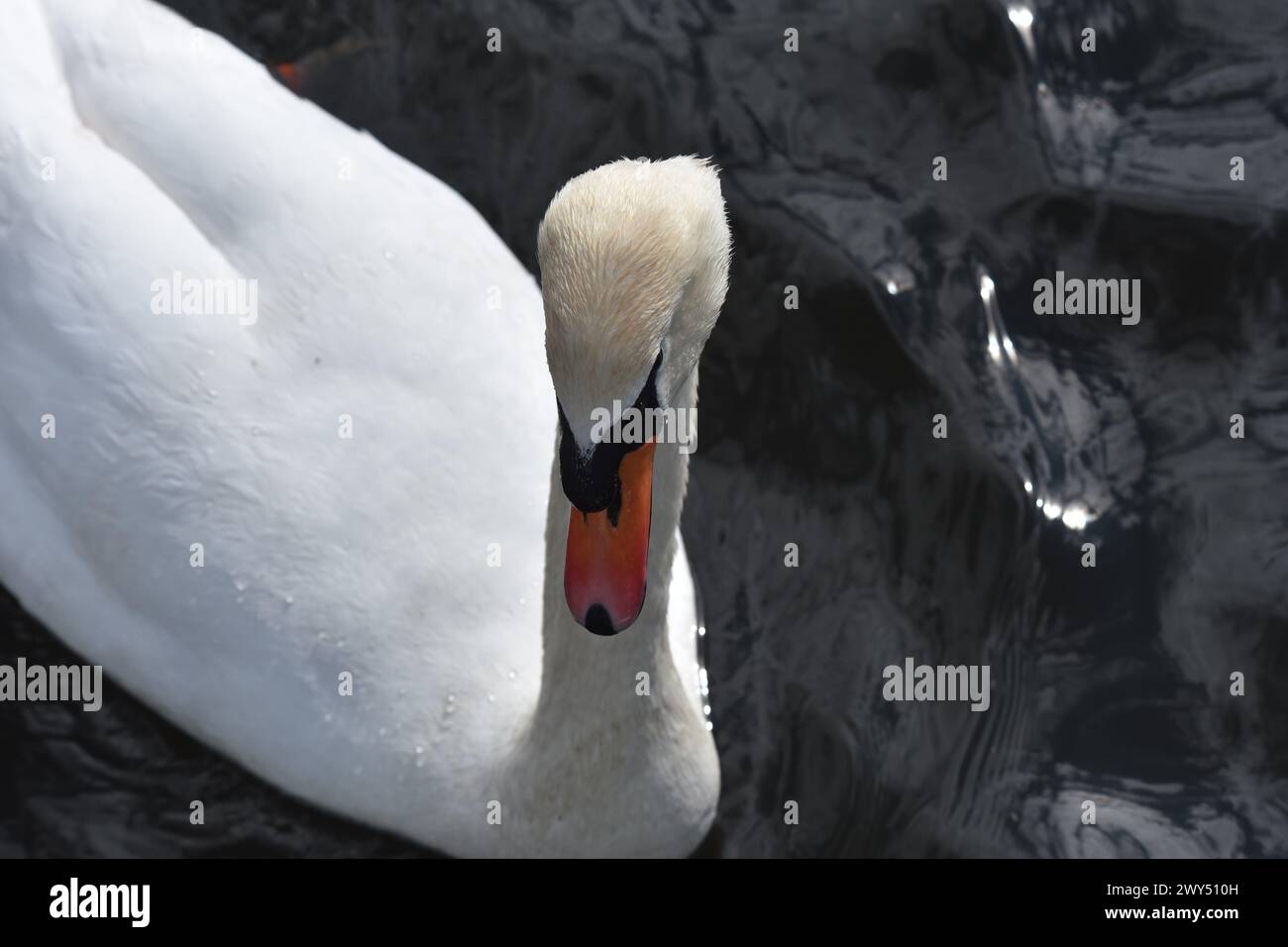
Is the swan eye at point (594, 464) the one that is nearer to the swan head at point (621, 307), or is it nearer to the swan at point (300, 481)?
the swan head at point (621, 307)

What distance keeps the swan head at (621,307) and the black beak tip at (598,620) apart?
0.56 ft

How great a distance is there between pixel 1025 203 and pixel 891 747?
8.40ft

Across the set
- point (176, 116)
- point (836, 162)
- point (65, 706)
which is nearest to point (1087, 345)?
point (836, 162)

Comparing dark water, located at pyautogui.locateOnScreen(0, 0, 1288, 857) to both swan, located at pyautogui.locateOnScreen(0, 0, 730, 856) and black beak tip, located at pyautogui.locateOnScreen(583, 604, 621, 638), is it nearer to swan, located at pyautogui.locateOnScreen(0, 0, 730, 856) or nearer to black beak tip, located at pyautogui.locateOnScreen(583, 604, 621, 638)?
swan, located at pyautogui.locateOnScreen(0, 0, 730, 856)

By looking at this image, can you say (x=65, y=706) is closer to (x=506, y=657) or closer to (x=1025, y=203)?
(x=506, y=657)

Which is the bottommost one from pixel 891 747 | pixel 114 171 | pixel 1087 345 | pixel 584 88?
pixel 891 747

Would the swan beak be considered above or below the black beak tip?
above

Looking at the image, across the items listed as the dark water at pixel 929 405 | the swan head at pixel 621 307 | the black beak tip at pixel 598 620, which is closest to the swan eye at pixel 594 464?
the swan head at pixel 621 307

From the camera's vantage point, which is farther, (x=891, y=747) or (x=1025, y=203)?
(x=1025, y=203)

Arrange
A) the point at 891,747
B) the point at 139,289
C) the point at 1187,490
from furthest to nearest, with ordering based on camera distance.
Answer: the point at 1187,490 → the point at 891,747 → the point at 139,289

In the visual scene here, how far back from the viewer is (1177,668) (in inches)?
254

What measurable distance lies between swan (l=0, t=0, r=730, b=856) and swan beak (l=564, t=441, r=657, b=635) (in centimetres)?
72

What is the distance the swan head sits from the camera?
412 centimetres

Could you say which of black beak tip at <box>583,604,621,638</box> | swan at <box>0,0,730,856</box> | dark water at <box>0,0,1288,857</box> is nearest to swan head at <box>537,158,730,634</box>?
black beak tip at <box>583,604,621,638</box>
